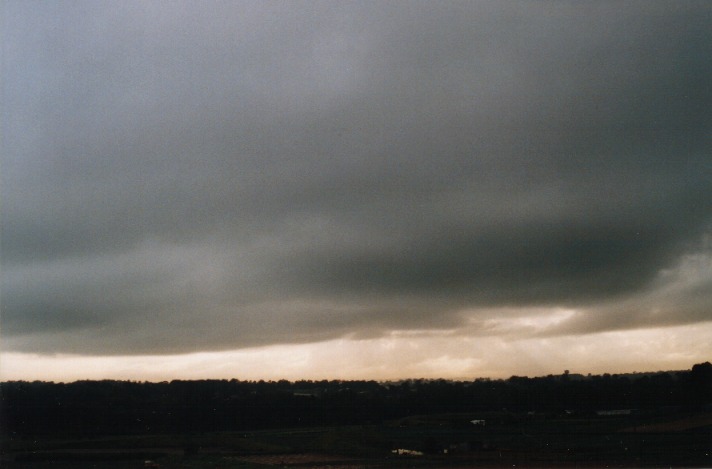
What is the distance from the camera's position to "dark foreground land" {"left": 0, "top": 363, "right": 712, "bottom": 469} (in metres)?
43.2

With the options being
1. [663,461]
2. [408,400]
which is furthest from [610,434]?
[408,400]

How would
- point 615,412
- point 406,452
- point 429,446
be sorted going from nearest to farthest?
1. point 406,452
2. point 429,446
3. point 615,412

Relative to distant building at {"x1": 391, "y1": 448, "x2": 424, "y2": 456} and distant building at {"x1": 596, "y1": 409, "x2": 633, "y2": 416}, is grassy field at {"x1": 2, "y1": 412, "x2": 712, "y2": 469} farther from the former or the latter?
distant building at {"x1": 596, "y1": 409, "x2": 633, "y2": 416}

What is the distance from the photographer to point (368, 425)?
69.6 metres

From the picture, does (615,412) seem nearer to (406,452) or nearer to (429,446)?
(429,446)

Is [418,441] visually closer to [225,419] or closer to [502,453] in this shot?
[502,453]

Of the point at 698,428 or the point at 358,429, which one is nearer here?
the point at 698,428

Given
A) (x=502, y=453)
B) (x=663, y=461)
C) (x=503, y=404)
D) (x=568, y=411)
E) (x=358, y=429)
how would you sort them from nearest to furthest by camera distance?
(x=663, y=461) < (x=502, y=453) < (x=358, y=429) < (x=568, y=411) < (x=503, y=404)

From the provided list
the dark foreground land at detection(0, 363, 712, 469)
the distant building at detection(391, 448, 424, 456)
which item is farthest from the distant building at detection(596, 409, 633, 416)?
the distant building at detection(391, 448, 424, 456)

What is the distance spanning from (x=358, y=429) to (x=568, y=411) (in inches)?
862

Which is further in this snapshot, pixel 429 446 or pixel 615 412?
pixel 615 412

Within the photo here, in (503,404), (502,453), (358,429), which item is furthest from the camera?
(503,404)

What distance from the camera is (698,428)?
50031 mm

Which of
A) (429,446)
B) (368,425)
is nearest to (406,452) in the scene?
(429,446)
